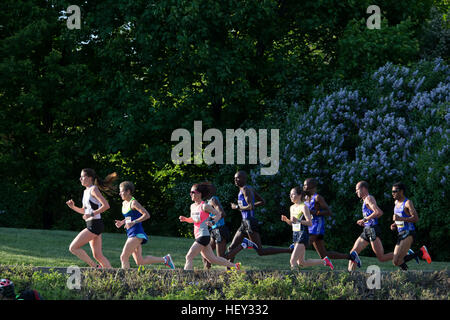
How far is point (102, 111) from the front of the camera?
22422 millimetres

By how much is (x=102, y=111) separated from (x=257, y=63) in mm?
5494

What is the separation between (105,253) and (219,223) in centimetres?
434

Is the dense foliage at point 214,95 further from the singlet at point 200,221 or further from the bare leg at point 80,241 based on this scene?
the bare leg at point 80,241

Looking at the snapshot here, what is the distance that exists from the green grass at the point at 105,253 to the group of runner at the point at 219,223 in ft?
2.51

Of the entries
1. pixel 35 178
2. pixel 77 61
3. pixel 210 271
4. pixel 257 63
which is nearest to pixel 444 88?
pixel 257 63

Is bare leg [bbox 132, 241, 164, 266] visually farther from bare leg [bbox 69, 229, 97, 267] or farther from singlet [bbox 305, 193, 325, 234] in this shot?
singlet [bbox 305, 193, 325, 234]

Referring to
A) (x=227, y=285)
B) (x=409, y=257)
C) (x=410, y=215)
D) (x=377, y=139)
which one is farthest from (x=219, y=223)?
(x=377, y=139)

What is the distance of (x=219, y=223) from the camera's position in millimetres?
11258

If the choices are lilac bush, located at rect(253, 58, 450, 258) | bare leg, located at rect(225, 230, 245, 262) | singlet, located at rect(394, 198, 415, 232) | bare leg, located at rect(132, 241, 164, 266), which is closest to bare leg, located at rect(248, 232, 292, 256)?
bare leg, located at rect(225, 230, 245, 262)

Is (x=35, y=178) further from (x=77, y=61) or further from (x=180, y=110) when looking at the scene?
(x=180, y=110)

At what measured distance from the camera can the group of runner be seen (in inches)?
405

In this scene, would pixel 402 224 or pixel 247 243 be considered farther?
pixel 247 243

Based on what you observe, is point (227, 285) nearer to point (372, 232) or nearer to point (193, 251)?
point (193, 251)

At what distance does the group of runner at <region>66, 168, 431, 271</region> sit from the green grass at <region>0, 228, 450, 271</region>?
0.76 metres
